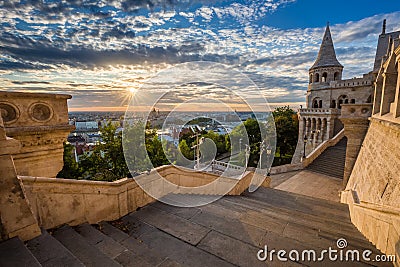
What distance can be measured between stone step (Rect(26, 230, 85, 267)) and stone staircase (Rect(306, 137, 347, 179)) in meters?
17.9

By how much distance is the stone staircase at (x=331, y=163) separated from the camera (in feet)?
50.9

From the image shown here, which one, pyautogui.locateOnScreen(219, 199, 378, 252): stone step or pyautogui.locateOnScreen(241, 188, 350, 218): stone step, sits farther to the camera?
pyautogui.locateOnScreen(241, 188, 350, 218): stone step

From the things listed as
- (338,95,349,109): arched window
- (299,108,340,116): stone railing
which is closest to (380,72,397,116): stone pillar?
(299,108,340,116): stone railing

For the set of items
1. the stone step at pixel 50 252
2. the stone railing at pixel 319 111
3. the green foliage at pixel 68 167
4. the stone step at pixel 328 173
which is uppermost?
the stone railing at pixel 319 111

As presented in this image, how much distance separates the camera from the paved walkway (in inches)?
467

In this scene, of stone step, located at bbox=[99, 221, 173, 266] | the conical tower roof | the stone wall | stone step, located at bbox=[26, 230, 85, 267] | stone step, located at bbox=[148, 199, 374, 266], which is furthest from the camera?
the conical tower roof

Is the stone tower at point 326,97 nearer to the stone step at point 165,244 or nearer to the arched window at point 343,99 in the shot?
the arched window at point 343,99

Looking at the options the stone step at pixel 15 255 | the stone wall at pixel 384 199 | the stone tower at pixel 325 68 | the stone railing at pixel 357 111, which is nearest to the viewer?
the stone step at pixel 15 255

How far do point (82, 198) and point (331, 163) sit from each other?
1896 cm

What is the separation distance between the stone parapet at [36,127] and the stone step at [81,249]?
9.39ft

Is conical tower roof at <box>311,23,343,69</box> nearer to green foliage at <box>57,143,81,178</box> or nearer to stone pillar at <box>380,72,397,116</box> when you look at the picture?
stone pillar at <box>380,72,397,116</box>

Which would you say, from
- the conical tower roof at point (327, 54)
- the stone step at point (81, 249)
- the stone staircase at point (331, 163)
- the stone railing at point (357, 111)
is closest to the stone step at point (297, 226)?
the stone step at point (81, 249)

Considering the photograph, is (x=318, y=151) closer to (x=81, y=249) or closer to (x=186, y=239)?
(x=186, y=239)

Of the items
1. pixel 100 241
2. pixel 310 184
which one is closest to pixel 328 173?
pixel 310 184
